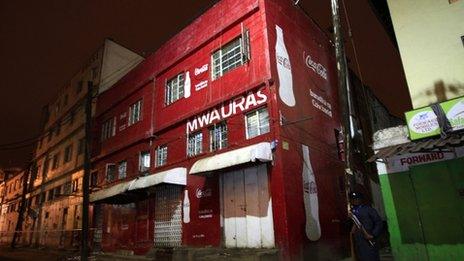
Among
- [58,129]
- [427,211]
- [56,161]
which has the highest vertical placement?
[58,129]

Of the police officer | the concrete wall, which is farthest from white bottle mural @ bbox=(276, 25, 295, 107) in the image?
the police officer

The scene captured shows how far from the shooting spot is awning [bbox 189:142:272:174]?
37.1 feet

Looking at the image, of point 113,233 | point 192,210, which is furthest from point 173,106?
point 113,233

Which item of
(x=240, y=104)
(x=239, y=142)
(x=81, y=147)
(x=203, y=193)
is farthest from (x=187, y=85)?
(x=81, y=147)

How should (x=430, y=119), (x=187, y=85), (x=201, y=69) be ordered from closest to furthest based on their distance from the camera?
(x=430, y=119) → (x=201, y=69) → (x=187, y=85)

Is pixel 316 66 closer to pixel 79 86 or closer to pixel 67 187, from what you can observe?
pixel 67 187

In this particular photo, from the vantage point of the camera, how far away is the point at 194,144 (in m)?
15.7

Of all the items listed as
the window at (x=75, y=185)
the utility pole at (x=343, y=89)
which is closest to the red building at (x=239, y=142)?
the utility pole at (x=343, y=89)

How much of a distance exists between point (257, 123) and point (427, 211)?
6.27 meters

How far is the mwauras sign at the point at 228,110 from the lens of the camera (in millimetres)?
13191

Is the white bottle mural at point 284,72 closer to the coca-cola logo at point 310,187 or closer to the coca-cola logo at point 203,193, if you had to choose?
the coca-cola logo at point 310,187

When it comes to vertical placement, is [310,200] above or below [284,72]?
below

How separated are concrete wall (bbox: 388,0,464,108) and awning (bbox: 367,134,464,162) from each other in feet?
5.21

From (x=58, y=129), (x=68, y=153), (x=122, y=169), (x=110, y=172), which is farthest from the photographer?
(x=58, y=129)
